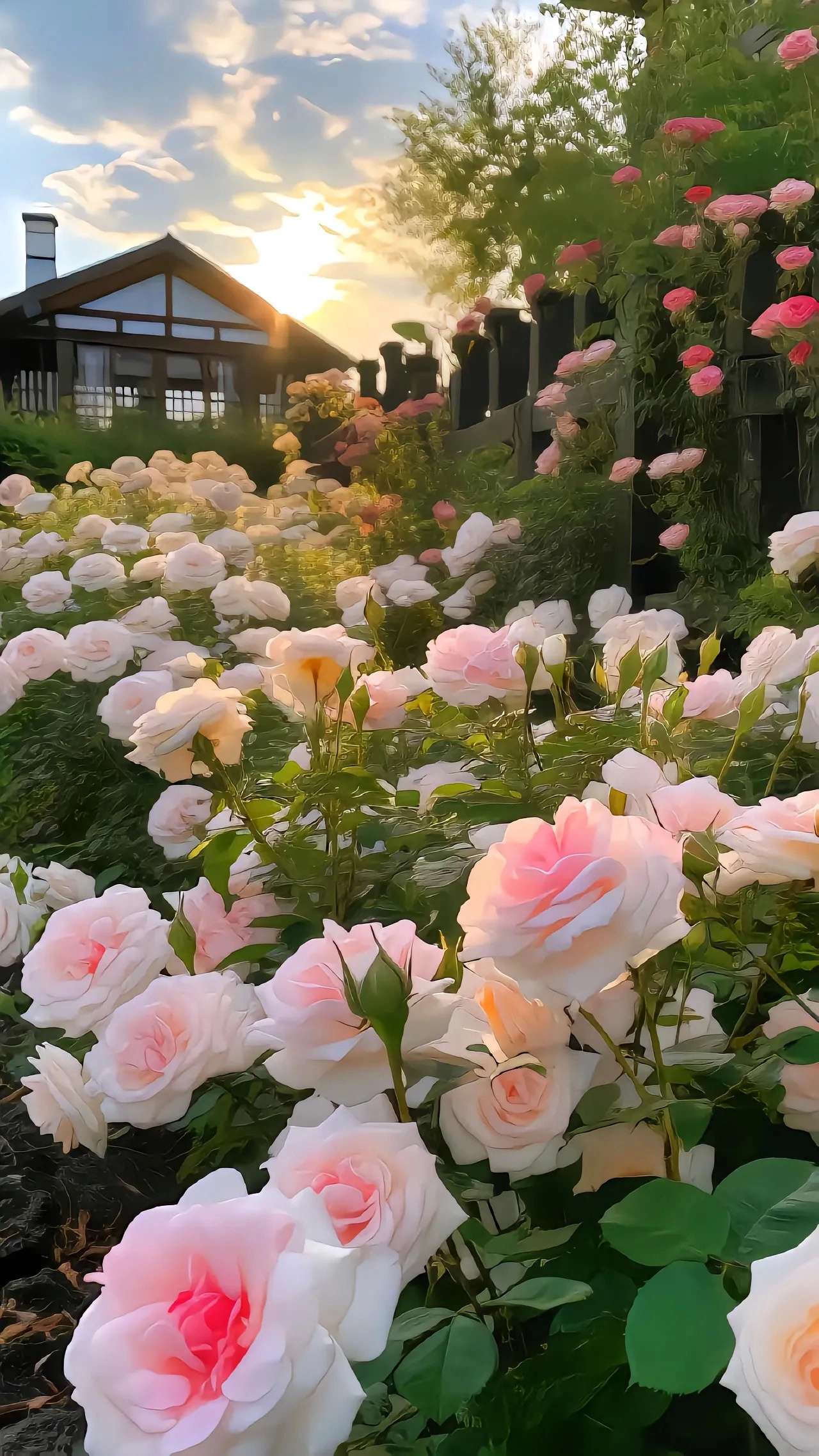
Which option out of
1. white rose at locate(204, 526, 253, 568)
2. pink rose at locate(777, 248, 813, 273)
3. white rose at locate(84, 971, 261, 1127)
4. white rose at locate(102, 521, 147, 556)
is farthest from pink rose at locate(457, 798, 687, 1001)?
pink rose at locate(777, 248, 813, 273)

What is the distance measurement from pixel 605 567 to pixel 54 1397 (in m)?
2.76

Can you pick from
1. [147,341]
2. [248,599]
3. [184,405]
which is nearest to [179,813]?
[248,599]

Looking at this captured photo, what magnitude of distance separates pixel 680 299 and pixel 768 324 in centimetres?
39

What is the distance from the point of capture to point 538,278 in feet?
11.2

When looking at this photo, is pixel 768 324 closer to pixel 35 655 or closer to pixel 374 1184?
pixel 35 655

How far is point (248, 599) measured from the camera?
1672 mm

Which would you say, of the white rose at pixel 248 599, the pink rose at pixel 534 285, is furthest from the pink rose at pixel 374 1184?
the pink rose at pixel 534 285

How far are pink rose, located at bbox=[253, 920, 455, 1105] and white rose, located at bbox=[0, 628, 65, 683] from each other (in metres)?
1.15

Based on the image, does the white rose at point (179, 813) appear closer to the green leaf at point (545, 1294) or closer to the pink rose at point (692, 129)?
the green leaf at point (545, 1294)

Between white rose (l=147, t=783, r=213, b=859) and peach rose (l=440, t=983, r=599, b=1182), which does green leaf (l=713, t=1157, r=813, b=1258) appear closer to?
peach rose (l=440, t=983, r=599, b=1182)

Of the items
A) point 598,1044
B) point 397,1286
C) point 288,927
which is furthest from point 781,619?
point 397,1286

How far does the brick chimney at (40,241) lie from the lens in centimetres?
618

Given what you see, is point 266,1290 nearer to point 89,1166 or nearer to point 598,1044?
point 598,1044

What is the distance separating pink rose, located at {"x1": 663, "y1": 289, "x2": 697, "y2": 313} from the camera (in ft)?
8.46
